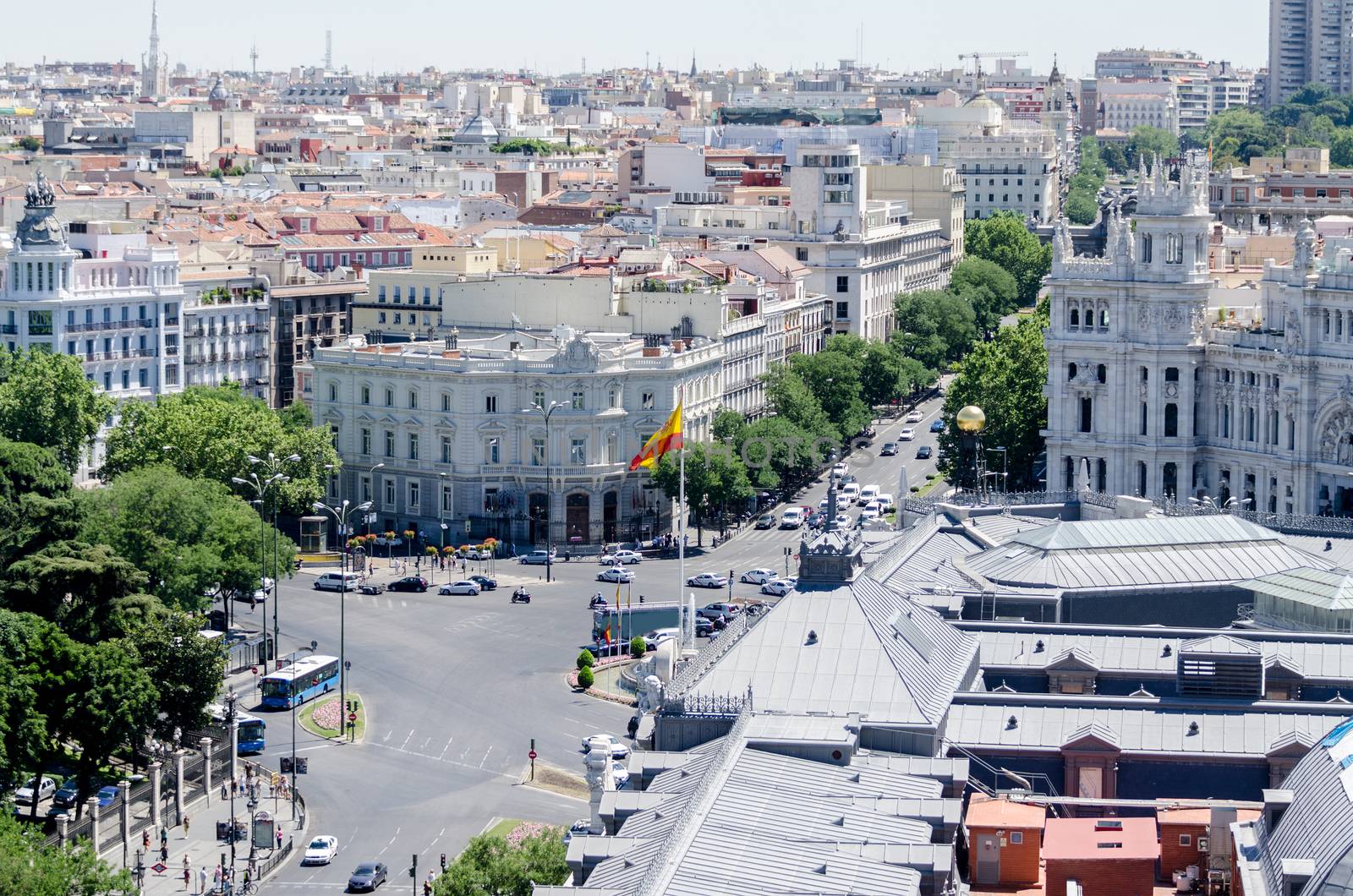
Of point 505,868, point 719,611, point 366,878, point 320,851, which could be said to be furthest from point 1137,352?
point 505,868

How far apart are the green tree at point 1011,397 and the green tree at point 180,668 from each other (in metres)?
60.8

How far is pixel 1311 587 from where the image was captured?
85750 millimetres

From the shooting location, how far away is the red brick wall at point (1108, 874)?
6469 cm

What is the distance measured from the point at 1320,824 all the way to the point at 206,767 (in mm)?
50742

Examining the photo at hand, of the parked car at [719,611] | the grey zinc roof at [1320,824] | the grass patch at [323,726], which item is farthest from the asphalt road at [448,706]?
the grey zinc roof at [1320,824]

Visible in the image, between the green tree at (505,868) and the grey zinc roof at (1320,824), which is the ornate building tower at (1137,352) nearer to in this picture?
the green tree at (505,868)

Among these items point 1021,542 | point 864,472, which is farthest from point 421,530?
point 1021,542

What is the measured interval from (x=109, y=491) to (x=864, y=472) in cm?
5466

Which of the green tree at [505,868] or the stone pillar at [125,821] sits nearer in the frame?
the green tree at [505,868]

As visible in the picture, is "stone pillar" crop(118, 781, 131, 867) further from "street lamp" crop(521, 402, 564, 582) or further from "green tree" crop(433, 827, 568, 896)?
"street lamp" crop(521, 402, 564, 582)

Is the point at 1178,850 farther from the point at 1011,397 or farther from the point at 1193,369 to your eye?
the point at 1011,397

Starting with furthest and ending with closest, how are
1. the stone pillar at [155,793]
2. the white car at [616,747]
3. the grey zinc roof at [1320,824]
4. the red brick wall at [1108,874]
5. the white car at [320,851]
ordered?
the stone pillar at [155,793]
the white car at [616,747]
the white car at [320,851]
the red brick wall at [1108,874]
the grey zinc roof at [1320,824]

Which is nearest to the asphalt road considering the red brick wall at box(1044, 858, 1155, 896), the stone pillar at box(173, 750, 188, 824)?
the stone pillar at box(173, 750, 188, 824)

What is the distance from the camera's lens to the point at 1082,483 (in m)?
114
